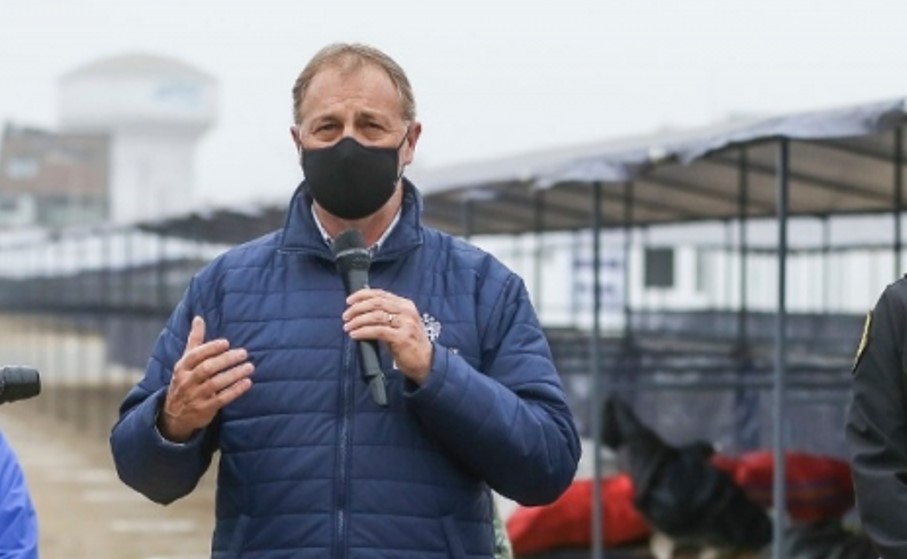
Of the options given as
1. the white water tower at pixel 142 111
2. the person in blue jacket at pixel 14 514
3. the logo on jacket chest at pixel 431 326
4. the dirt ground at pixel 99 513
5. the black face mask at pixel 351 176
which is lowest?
the dirt ground at pixel 99 513

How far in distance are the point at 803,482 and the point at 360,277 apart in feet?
20.5

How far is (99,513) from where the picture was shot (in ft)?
42.0

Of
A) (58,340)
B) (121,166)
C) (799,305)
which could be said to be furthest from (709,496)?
(121,166)

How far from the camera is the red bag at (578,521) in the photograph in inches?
332

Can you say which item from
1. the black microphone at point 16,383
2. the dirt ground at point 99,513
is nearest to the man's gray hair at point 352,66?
the black microphone at point 16,383

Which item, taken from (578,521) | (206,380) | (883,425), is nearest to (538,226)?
(578,521)

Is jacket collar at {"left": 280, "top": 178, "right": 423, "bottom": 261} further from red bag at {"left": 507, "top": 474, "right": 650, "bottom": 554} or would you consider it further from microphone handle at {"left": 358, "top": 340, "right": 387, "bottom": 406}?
red bag at {"left": 507, "top": 474, "right": 650, "bottom": 554}

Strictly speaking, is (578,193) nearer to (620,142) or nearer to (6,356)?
(620,142)

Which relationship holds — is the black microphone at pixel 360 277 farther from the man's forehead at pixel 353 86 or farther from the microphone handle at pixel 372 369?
the man's forehead at pixel 353 86

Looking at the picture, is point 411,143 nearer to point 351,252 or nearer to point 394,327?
point 351,252

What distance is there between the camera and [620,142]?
1030 centimetres

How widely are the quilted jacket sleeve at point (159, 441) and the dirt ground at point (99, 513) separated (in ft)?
25.2

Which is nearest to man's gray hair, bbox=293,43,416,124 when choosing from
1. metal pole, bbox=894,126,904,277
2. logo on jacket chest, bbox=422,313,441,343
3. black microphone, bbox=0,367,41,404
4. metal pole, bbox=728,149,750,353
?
logo on jacket chest, bbox=422,313,441,343

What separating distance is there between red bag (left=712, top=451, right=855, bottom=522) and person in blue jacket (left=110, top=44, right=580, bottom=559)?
5.57 meters
